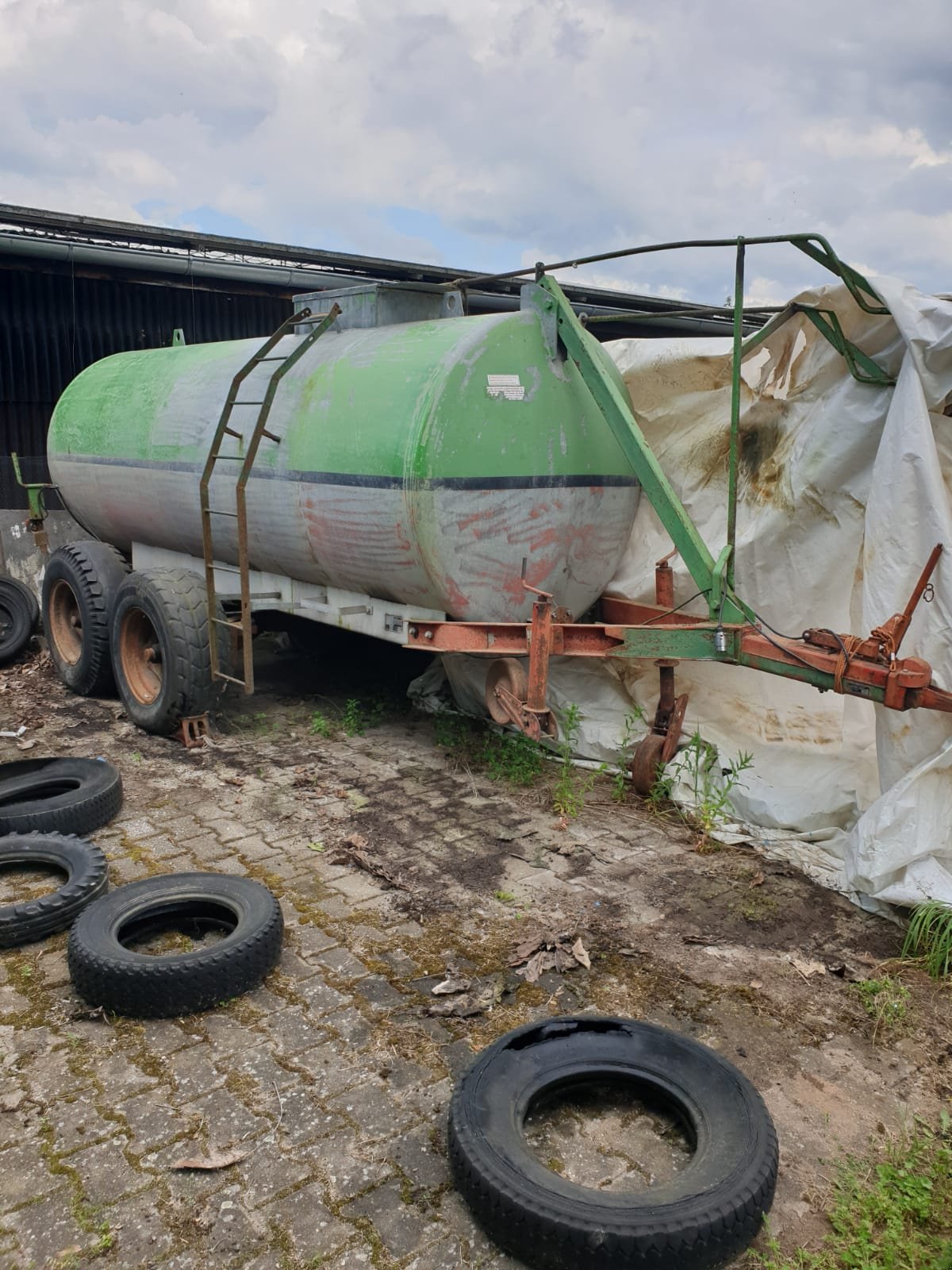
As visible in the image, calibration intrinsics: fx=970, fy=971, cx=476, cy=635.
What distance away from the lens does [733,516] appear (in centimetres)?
465

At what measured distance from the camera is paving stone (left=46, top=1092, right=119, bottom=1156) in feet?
9.45

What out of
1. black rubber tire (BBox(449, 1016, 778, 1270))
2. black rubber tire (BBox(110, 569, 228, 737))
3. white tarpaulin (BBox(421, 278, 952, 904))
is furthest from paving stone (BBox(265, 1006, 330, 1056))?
black rubber tire (BBox(110, 569, 228, 737))

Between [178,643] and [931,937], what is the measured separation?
4.52 metres

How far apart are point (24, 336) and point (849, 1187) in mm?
9916

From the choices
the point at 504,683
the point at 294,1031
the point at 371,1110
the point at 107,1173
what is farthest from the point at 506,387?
the point at 107,1173

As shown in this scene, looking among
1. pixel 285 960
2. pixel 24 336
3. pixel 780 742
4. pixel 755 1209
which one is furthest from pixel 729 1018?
pixel 24 336

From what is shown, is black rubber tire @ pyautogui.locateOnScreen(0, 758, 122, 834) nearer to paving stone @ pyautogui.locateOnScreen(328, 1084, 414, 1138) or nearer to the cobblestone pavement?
the cobblestone pavement

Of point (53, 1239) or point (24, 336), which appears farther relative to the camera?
point (24, 336)

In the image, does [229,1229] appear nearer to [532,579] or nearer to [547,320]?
[532,579]

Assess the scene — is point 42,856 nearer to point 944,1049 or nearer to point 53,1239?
point 53,1239

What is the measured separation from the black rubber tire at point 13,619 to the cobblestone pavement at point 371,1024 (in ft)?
11.2

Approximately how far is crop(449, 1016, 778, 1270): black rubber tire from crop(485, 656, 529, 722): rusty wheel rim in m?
2.55

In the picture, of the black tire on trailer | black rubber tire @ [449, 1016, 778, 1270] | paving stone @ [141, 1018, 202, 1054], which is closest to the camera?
black rubber tire @ [449, 1016, 778, 1270]

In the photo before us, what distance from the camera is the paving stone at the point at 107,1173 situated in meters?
2.69
